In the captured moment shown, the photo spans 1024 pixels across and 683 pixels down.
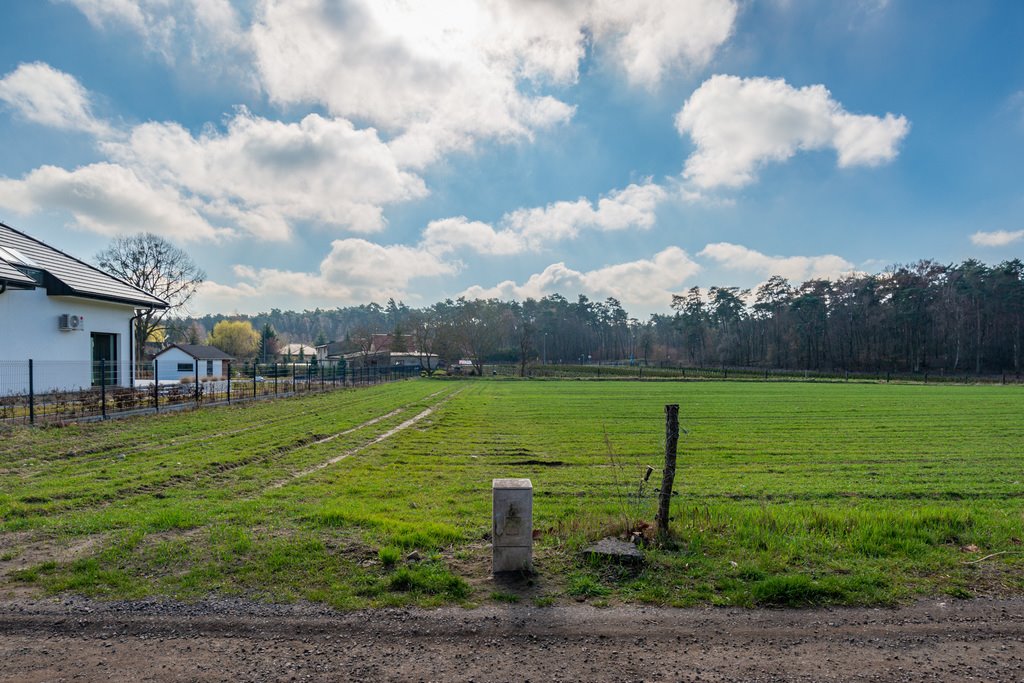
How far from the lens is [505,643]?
3725 mm

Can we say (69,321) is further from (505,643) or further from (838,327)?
(838,327)

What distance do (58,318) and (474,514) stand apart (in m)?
23.4

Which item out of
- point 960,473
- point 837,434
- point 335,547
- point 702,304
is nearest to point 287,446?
point 335,547

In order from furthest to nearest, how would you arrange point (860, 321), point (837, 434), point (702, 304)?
point (702, 304) < point (860, 321) < point (837, 434)

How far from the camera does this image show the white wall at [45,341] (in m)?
18.4

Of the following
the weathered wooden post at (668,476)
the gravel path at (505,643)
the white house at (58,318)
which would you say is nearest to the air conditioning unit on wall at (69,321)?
the white house at (58,318)

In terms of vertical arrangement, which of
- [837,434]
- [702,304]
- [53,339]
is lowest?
[837,434]

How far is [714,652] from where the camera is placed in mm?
3619

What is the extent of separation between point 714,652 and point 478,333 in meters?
74.6

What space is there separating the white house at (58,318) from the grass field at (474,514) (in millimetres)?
6901

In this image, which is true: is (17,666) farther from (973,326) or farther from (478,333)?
(973,326)

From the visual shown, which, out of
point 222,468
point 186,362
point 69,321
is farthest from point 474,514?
point 186,362

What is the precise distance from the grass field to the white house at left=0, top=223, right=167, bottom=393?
272 inches

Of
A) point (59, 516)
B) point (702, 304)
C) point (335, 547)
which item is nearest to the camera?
point (335, 547)
